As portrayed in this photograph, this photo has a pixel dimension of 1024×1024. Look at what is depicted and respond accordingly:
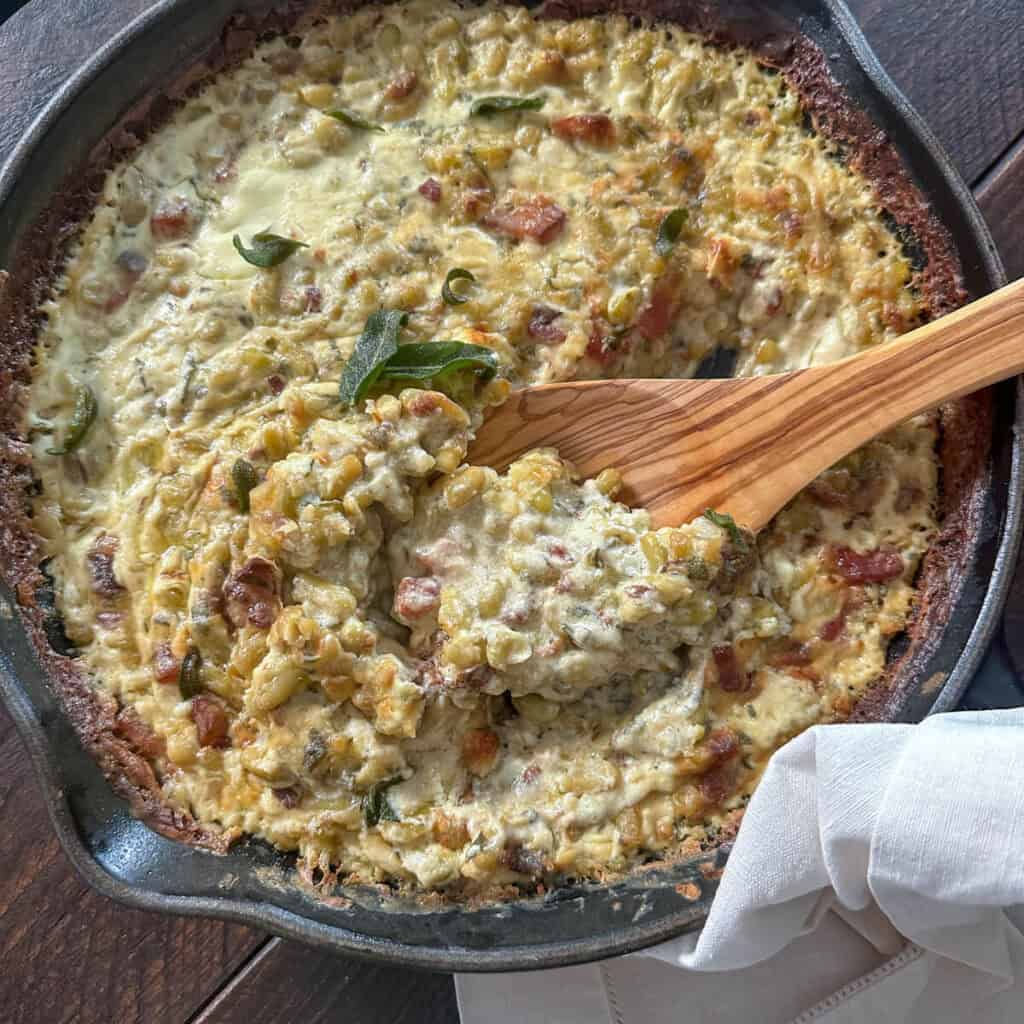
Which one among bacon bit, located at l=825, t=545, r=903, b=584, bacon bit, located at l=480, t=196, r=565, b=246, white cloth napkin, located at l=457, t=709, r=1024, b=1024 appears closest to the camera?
white cloth napkin, located at l=457, t=709, r=1024, b=1024

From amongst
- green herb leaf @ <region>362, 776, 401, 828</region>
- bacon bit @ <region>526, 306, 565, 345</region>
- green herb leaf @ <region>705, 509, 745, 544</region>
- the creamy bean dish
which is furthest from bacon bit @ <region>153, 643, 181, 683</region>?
green herb leaf @ <region>705, 509, 745, 544</region>

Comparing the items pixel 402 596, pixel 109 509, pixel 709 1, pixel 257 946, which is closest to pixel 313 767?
pixel 402 596

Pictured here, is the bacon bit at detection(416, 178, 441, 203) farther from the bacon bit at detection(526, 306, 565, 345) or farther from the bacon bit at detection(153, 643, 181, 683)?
the bacon bit at detection(153, 643, 181, 683)

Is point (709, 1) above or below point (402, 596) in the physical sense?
above

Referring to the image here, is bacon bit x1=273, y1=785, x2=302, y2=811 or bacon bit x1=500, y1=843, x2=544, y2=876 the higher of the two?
bacon bit x1=273, y1=785, x2=302, y2=811

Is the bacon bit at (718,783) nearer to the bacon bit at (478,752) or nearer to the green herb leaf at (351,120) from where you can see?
the bacon bit at (478,752)

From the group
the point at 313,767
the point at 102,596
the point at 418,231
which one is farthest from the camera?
the point at 418,231

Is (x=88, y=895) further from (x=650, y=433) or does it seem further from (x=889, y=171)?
(x=889, y=171)
